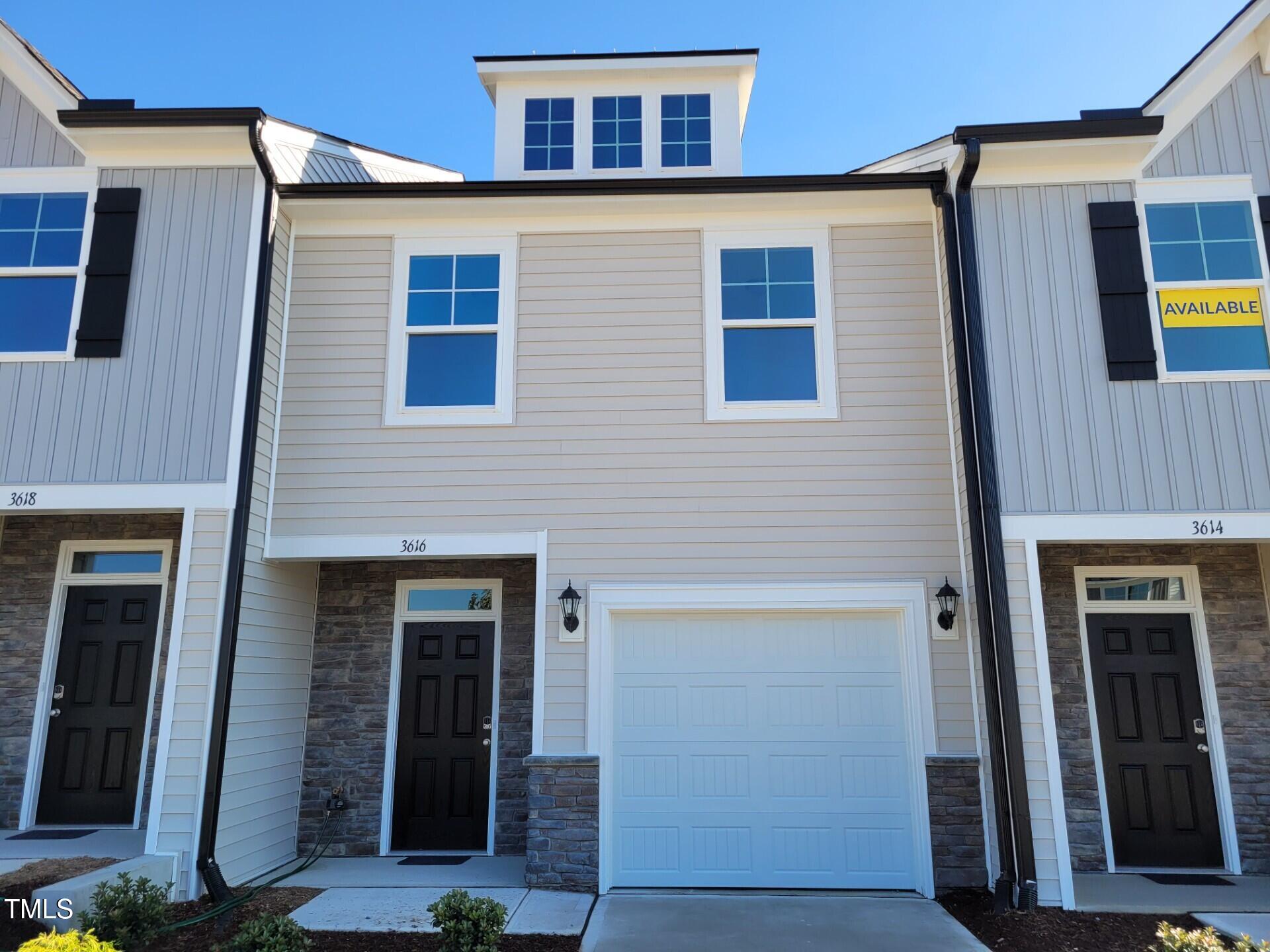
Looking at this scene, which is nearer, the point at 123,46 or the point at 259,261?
the point at 259,261

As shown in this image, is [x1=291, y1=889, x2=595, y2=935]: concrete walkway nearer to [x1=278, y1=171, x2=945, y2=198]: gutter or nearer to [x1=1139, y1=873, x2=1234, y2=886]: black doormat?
[x1=1139, y1=873, x2=1234, y2=886]: black doormat

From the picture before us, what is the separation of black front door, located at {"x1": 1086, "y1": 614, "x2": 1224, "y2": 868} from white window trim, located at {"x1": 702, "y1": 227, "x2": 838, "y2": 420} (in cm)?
305

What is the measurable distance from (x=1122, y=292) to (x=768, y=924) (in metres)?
5.40

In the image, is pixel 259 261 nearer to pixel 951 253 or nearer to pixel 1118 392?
pixel 951 253

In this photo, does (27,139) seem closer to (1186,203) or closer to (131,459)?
(131,459)

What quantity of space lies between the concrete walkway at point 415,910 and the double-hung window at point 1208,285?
19.7 ft

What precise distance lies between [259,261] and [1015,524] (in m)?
6.27

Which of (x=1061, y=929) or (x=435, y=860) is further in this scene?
(x=435, y=860)

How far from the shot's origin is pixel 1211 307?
6730mm

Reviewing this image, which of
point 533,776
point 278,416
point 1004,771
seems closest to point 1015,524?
point 1004,771

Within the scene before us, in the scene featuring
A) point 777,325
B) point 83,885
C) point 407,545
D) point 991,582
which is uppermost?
point 777,325

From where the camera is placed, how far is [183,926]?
5.53 meters

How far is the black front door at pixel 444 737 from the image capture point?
24.6ft

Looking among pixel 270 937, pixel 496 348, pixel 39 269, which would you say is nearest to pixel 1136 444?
pixel 496 348
